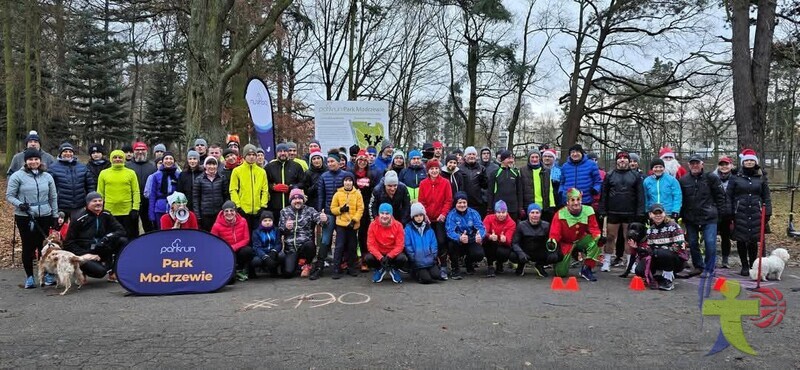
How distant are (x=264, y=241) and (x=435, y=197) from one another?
255cm

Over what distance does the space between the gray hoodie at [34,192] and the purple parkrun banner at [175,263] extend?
4.75 ft

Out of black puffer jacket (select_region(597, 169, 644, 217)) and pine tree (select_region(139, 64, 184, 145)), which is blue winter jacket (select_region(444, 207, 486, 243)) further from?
pine tree (select_region(139, 64, 184, 145))

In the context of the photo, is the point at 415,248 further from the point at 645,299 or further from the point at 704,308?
the point at 704,308

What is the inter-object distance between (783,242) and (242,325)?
10508mm

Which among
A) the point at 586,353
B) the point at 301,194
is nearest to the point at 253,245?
the point at 301,194

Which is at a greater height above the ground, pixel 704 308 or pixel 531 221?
pixel 531 221

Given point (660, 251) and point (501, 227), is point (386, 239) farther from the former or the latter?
point (660, 251)

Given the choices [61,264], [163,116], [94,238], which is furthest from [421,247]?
[163,116]

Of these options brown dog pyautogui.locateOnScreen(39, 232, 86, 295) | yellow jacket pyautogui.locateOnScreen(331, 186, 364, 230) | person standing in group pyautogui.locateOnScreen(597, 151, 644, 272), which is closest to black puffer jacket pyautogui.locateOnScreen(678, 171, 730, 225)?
person standing in group pyautogui.locateOnScreen(597, 151, 644, 272)

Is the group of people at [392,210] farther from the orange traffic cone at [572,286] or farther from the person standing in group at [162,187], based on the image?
the orange traffic cone at [572,286]

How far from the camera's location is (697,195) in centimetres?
766

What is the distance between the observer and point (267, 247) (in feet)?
24.4

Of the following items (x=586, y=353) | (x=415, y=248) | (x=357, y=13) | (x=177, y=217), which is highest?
(x=357, y=13)

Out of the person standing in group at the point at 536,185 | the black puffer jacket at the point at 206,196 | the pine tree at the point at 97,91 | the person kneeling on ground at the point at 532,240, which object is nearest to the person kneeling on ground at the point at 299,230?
the black puffer jacket at the point at 206,196
